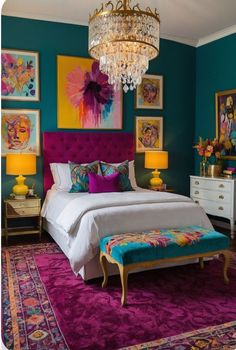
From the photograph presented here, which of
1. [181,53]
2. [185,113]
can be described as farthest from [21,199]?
[181,53]

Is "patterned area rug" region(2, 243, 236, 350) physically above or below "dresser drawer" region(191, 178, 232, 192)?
below

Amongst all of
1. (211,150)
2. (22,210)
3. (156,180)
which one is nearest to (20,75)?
(22,210)

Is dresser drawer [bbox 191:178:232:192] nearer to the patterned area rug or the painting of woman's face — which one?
the patterned area rug

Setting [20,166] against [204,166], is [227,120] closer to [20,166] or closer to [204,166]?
[204,166]

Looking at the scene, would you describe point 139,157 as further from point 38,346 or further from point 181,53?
point 38,346

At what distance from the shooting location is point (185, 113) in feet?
20.1

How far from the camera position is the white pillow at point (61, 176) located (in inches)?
188

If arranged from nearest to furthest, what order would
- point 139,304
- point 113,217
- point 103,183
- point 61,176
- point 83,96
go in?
point 139,304, point 113,217, point 103,183, point 61,176, point 83,96

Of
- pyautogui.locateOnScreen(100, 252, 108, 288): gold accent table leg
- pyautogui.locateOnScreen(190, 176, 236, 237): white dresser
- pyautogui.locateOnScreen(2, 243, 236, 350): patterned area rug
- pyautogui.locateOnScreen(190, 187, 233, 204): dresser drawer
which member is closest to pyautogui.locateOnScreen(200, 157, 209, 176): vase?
pyautogui.locateOnScreen(190, 176, 236, 237): white dresser

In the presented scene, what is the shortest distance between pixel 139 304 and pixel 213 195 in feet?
9.36

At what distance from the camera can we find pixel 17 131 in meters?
4.89

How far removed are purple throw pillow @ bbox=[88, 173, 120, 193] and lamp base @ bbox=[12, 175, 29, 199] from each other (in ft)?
3.06

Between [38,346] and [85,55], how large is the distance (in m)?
4.27

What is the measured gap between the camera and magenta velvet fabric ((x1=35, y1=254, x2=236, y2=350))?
2336 millimetres
